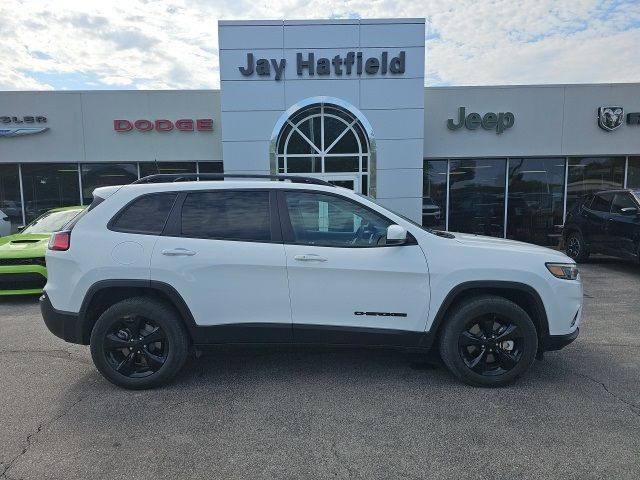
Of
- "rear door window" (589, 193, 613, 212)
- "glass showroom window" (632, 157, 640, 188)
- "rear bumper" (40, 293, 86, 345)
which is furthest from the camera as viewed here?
"glass showroom window" (632, 157, 640, 188)

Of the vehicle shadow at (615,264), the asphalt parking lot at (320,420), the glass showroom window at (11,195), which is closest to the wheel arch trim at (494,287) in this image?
the asphalt parking lot at (320,420)

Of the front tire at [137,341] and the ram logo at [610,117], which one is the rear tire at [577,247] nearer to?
the ram logo at [610,117]

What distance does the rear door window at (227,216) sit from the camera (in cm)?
382

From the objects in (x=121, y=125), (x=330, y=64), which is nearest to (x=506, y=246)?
(x=330, y=64)

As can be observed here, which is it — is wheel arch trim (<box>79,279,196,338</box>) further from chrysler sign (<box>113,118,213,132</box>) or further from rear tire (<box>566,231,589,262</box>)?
rear tire (<box>566,231,589,262</box>)

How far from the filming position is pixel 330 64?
36.0 feet

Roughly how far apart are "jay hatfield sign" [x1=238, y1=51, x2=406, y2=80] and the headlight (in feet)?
27.6

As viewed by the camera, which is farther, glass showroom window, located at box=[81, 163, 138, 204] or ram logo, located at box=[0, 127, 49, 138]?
glass showroom window, located at box=[81, 163, 138, 204]

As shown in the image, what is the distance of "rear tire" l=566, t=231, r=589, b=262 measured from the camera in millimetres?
10306

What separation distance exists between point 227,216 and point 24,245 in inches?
206

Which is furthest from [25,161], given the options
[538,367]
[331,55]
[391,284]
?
[538,367]

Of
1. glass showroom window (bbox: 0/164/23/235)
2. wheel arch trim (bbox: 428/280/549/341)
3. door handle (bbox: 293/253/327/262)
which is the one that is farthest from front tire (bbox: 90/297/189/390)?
glass showroom window (bbox: 0/164/23/235)

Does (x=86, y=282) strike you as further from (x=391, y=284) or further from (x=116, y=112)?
(x=116, y=112)

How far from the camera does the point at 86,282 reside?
147 inches
